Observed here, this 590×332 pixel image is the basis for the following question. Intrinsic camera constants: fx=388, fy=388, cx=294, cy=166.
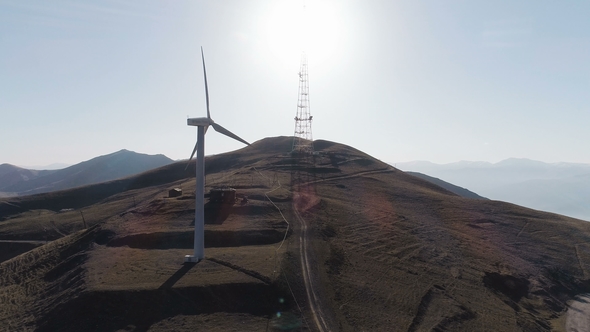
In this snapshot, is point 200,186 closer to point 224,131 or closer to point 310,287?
point 224,131

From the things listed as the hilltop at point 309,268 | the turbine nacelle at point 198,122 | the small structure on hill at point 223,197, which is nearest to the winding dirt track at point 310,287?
the hilltop at point 309,268

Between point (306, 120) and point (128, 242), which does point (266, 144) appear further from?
point (128, 242)

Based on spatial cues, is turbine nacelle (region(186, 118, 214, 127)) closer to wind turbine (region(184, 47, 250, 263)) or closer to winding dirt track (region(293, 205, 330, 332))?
wind turbine (region(184, 47, 250, 263))

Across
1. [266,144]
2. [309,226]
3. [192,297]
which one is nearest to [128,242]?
[192,297]

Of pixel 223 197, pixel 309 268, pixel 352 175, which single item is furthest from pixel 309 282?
pixel 352 175

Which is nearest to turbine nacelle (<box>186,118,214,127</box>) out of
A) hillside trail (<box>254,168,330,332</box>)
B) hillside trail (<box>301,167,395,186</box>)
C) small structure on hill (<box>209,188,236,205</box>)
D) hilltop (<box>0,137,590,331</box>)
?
hilltop (<box>0,137,590,331</box>)
